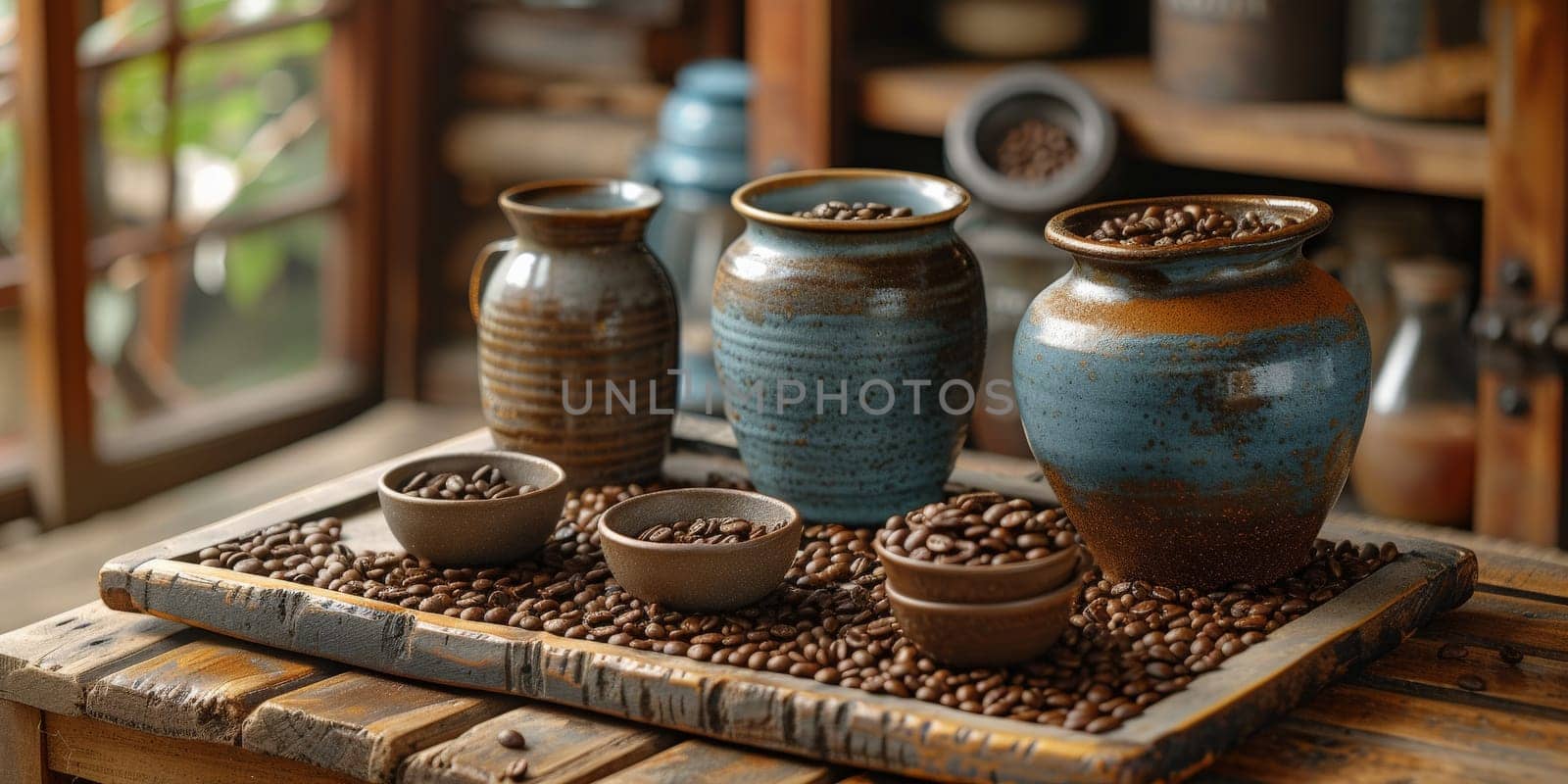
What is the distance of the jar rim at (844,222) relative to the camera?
5.70ft

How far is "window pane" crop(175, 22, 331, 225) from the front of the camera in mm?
3451

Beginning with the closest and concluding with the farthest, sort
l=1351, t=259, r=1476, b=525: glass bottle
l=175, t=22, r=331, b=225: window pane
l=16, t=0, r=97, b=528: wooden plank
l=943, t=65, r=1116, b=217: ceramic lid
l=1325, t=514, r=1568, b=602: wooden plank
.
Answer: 1. l=1325, t=514, r=1568, b=602: wooden plank
2. l=1351, t=259, r=1476, b=525: glass bottle
3. l=943, t=65, r=1116, b=217: ceramic lid
4. l=16, t=0, r=97, b=528: wooden plank
5. l=175, t=22, r=331, b=225: window pane

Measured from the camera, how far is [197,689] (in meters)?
1.55

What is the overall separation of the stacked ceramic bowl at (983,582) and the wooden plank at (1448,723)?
23 cm

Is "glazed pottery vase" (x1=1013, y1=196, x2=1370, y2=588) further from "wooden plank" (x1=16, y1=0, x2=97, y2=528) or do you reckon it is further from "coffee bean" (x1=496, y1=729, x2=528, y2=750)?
"wooden plank" (x1=16, y1=0, x2=97, y2=528)

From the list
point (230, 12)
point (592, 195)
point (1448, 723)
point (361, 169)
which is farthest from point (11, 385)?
point (1448, 723)

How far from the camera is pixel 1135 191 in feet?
10.0

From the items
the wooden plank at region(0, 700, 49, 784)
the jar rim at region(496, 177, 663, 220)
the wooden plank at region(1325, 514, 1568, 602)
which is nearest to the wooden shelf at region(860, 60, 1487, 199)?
the wooden plank at region(1325, 514, 1568, 602)

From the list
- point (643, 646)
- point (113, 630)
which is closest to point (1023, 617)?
point (643, 646)

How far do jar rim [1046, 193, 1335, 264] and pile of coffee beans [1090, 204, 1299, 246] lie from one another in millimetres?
13

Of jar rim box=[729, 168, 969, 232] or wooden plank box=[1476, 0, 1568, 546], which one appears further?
wooden plank box=[1476, 0, 1568, 546]

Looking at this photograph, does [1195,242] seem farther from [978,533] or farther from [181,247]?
[181,247]

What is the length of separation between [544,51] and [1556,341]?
205 cm

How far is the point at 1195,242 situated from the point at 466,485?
70cm
